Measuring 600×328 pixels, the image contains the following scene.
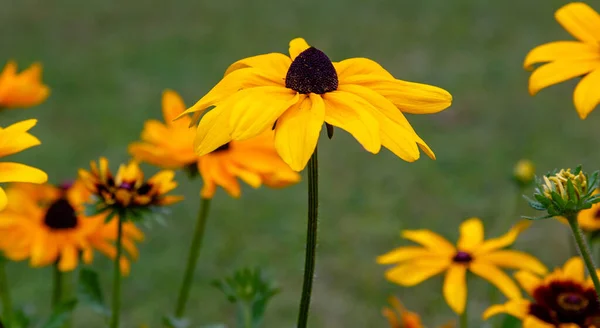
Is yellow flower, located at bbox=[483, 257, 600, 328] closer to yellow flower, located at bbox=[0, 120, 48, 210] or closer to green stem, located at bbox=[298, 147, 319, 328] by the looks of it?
green stem, located at bbox=[298, 147, 319, 328]

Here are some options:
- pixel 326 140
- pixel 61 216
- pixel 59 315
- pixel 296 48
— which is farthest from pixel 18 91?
pixel 326 140

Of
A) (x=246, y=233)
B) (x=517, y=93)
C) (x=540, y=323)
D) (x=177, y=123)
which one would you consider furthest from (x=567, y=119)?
(x=540, y=323)

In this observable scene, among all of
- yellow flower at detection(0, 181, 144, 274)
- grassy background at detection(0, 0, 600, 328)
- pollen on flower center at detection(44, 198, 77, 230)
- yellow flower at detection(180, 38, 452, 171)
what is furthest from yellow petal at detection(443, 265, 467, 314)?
grassy background at detection(0, 0, 600, 328)

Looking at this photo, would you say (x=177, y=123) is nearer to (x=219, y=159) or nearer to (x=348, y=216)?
(x=219, y=159)

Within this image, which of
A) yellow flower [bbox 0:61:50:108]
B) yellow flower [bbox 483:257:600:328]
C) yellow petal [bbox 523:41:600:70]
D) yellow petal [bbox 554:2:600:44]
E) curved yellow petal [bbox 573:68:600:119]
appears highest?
yellow flower [bbox 0:61:50:108]

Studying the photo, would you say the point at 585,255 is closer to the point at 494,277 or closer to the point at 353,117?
the point at 353,117

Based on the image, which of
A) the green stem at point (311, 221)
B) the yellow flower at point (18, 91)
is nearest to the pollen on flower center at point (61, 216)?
the yellow flower at point (18, 91)

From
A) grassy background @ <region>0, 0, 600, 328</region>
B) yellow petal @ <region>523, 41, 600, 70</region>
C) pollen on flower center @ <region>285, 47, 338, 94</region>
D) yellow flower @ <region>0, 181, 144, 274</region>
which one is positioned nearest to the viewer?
pollen on flower center @ <region>285, 47, 338, 94</region>
